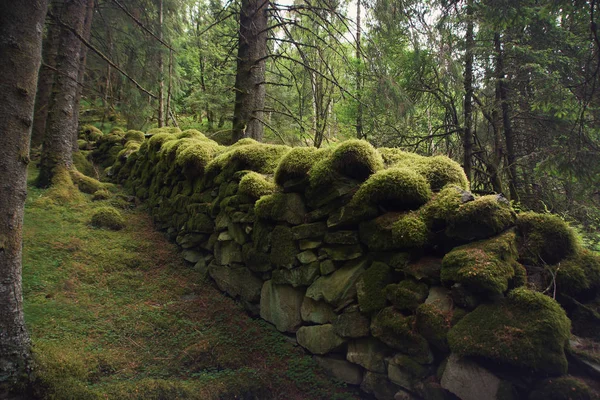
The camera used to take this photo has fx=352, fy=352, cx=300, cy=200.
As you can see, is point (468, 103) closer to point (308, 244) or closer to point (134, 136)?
point (308, 244)

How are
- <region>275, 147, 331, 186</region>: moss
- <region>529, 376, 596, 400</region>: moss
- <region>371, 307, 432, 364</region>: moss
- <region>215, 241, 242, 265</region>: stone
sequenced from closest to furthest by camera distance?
<region>529, 376, 596, 400</region>: moss < <region>371, 307, 432, 364</region>: moss < <region>275, 147, 331, 186</region>: moss < <region>215, 241, 242, 265</region>: stone

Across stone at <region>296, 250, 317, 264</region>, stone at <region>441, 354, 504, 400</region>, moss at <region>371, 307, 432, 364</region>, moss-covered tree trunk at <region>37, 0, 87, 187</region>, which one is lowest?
stone at <region>441, 354, 504, 400</region>

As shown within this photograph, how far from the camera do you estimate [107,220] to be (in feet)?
20.9

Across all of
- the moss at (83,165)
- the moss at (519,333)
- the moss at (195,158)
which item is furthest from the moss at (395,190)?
the moss at (83,165)

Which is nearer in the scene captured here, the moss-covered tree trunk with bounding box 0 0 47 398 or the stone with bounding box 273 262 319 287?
the moss-covered tree trunk with bounding box 0 0 47 398

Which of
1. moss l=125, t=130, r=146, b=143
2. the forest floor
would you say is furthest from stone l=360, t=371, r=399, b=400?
moss l=125, t=130, r=146, b=143

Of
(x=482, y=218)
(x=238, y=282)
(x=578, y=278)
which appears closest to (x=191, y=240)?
(x=238, y=282)

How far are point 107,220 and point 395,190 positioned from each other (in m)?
5.44

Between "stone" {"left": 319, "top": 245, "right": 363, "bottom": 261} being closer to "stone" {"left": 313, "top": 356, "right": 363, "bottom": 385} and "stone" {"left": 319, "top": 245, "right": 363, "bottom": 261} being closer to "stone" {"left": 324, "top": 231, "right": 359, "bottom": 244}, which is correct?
"stone" {"left": 324, "top": 231, "right": 359, "bottom": 244}

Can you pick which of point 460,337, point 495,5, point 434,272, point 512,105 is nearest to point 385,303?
point 434,272

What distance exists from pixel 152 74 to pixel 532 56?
932 cm

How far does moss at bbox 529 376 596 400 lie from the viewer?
6.51 ft

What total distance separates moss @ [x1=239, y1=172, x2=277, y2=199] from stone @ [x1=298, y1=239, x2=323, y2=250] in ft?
2.96

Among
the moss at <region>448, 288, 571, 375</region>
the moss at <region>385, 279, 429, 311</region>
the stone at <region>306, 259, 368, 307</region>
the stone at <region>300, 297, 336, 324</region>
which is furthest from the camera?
the stone at <region>300, 297, 336, 324</region>
